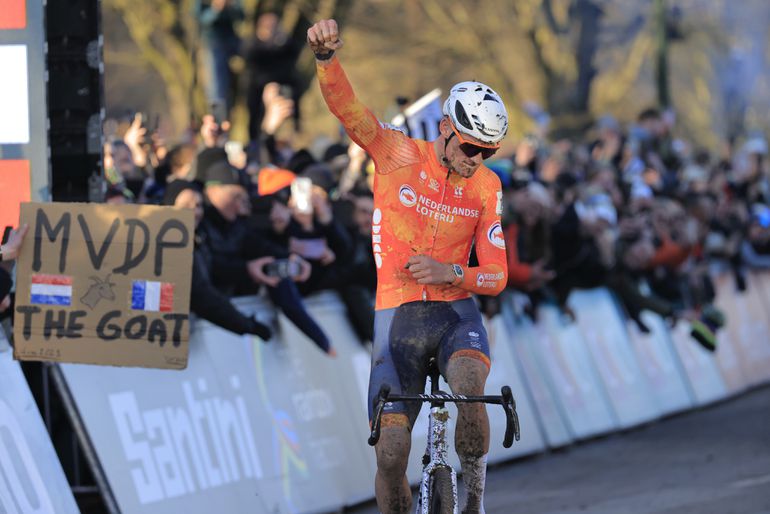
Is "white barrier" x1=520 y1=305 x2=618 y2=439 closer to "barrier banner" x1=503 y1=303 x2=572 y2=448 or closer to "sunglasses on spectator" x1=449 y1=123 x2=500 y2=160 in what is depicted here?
"barrier banner" x1=503 y1=303 x2=572 y2=448

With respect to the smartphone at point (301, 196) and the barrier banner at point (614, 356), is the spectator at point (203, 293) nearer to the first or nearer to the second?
the smartphone at point (301, 196)

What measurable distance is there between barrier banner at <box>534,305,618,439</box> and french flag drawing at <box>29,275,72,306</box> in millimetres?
7985

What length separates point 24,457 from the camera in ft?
31.6

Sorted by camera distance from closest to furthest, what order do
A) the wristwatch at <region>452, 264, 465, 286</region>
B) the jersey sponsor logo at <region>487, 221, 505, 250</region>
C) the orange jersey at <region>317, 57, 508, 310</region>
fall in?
the wristwatch at <region>452, 264, 465, 286</region> → the orange jersey at <region>317, 57, 508, 310</region> → the jersey sponsor logo at <region>487, 221, 505, 250</region>

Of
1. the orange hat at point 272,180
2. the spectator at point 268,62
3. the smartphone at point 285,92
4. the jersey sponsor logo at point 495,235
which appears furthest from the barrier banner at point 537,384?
the jersey sponsor logo at point 495,235

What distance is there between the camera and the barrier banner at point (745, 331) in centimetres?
2322

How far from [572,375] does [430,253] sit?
27.9ft

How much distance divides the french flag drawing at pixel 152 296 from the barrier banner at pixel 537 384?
23.3 feet

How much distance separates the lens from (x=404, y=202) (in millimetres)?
9438

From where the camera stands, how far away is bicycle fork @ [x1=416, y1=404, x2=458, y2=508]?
28.5 feet

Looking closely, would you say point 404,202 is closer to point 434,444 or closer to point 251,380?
point 434,444

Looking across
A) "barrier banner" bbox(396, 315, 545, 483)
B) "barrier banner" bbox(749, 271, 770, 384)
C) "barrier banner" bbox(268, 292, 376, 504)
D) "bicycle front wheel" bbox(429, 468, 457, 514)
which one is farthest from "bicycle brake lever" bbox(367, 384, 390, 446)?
"barrier banner" bbox(749, 271, 770, 384)

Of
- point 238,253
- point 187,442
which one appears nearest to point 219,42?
point 238,253

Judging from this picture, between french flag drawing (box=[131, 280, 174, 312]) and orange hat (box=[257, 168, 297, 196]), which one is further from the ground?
orange hat (box=[257, 168, 297, 196])
